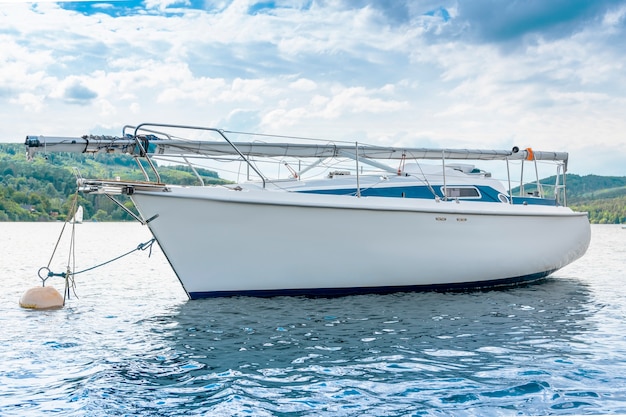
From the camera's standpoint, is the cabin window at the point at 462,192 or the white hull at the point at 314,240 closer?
the white hull at the point at 314,240

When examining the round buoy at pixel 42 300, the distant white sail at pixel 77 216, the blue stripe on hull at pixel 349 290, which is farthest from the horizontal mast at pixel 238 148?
the round buoy at pixel 42 300

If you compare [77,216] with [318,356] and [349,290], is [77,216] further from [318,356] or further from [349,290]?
[318,356]

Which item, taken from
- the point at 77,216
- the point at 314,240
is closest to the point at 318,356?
the point at 314,240

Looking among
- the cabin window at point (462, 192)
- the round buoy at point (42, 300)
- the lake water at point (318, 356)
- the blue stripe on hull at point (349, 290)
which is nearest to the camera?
the lake water at point (318, 356)

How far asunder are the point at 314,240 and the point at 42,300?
528 cm

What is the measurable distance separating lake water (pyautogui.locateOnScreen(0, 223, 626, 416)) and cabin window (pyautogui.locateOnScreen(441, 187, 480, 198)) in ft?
7.21

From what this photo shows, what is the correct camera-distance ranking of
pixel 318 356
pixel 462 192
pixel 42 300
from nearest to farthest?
pixel 318 356 → pixel 42 300 → pixel 462 192

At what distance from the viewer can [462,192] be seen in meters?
13.4

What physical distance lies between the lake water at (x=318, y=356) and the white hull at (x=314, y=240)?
0.41 meters

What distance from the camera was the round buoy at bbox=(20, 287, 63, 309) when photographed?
1141 centimetres

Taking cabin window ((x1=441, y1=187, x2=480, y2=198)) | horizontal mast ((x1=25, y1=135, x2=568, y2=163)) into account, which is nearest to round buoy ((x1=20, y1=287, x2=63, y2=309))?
horizontal mast ((x1=25, y1=135, x2=568, y2=163))

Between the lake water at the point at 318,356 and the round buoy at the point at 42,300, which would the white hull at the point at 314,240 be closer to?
the lake water at the point at 318,356

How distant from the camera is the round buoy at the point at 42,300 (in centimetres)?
1141

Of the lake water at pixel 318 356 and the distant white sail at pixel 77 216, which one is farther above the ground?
the distant white sail at pixel 77 216
